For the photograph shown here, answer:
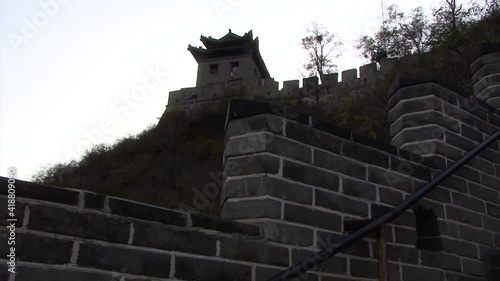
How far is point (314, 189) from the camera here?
2486mm

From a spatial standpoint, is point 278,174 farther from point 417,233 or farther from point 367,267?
point 417,233

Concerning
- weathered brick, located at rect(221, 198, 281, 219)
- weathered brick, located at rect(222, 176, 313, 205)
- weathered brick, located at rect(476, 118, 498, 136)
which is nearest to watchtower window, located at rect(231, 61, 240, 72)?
weathered brick, located at rect(476, 118, 498, 136)

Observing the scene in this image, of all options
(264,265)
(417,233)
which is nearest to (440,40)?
(417,233)

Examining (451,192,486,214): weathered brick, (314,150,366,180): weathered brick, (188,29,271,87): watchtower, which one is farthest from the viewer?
(188,29,271,87): watchtower

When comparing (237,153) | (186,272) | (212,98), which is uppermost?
(212,98)

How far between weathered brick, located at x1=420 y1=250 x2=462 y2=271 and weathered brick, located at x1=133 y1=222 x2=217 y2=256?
1.51m

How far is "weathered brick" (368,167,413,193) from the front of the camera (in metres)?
2.80

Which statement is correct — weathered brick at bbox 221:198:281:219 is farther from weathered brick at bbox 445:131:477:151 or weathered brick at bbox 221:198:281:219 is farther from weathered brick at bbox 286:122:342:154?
weathered brick at bbox 445:131:477:151

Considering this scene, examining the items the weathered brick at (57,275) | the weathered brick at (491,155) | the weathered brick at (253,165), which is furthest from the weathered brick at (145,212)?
the weathered brick at (491,155)

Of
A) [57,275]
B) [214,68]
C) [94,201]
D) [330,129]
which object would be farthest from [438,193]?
[214,68]

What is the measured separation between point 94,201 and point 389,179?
1.89 m

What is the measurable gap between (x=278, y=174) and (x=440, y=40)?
16.1m

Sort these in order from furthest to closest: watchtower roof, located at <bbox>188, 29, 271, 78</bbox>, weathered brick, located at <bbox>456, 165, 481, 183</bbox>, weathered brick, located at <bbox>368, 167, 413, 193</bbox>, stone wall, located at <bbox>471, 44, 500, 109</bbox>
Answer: watchtower roof, located at <bbox>188, 29, 271, 78</bbox>
stone wall, located at <bbox>471, 44, 500, 109</bbox>
weathered brick, located at <bbox>456, 165, 481, 183</bbox>
weathered brick, located at <bbox>368, 167, 413, 193</bbox>

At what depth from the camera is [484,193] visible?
3.42m
